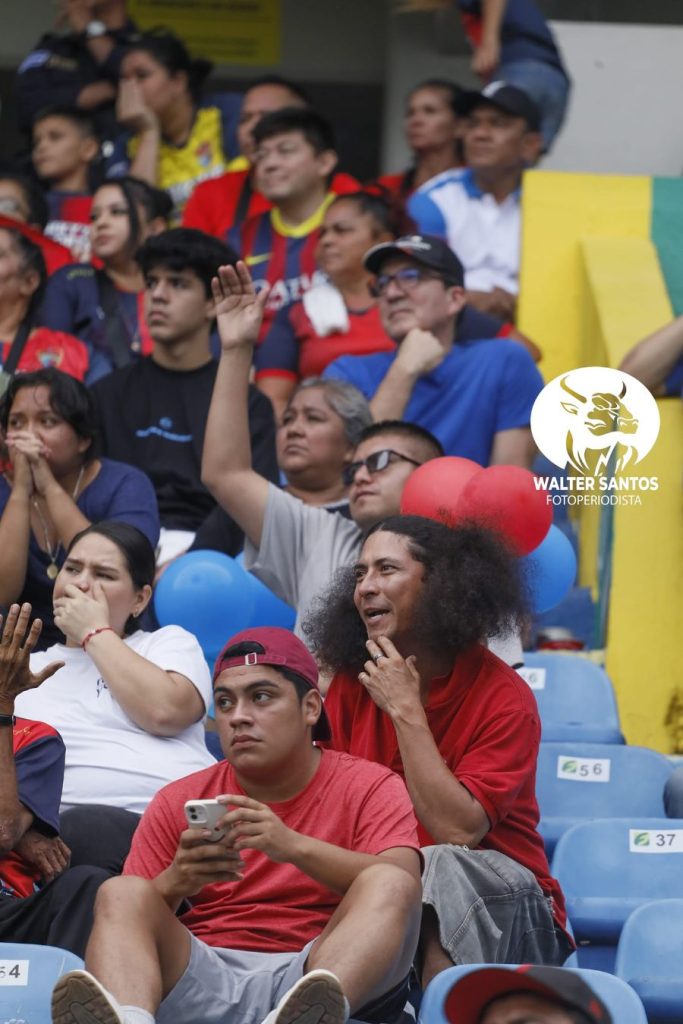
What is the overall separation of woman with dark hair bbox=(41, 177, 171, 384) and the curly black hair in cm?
247

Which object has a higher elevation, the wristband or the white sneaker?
the wristband

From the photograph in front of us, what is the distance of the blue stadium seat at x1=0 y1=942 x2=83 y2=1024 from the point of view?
3.62 m

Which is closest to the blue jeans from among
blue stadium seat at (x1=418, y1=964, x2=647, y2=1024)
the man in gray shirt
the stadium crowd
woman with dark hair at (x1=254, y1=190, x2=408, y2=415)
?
→ the stadium crowd

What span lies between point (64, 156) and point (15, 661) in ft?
15.5

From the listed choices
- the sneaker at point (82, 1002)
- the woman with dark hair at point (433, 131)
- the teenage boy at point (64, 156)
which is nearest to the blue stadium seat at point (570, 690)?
the sneaker at point (82, 1002)

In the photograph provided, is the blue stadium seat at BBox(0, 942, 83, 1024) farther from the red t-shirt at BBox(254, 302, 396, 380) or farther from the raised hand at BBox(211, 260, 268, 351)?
the red t-shirt at BBox(254, 302, 396, 380)

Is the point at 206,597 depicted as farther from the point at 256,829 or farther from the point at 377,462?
the point at 256,829

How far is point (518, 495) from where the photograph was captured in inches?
187

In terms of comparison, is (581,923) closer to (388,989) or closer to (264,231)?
(388,989)

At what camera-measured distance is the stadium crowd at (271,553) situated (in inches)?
142

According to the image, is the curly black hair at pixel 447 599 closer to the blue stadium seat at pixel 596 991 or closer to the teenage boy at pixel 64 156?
the blue stadium seat at pixel 596 991

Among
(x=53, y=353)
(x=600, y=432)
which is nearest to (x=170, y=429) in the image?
(x=53, y=353)

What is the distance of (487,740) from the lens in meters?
4.13

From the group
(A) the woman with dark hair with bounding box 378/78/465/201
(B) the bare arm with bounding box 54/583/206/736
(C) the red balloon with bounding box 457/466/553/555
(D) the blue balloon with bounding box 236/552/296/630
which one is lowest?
(B) the bare arm with bounding box 54/583/206/736
